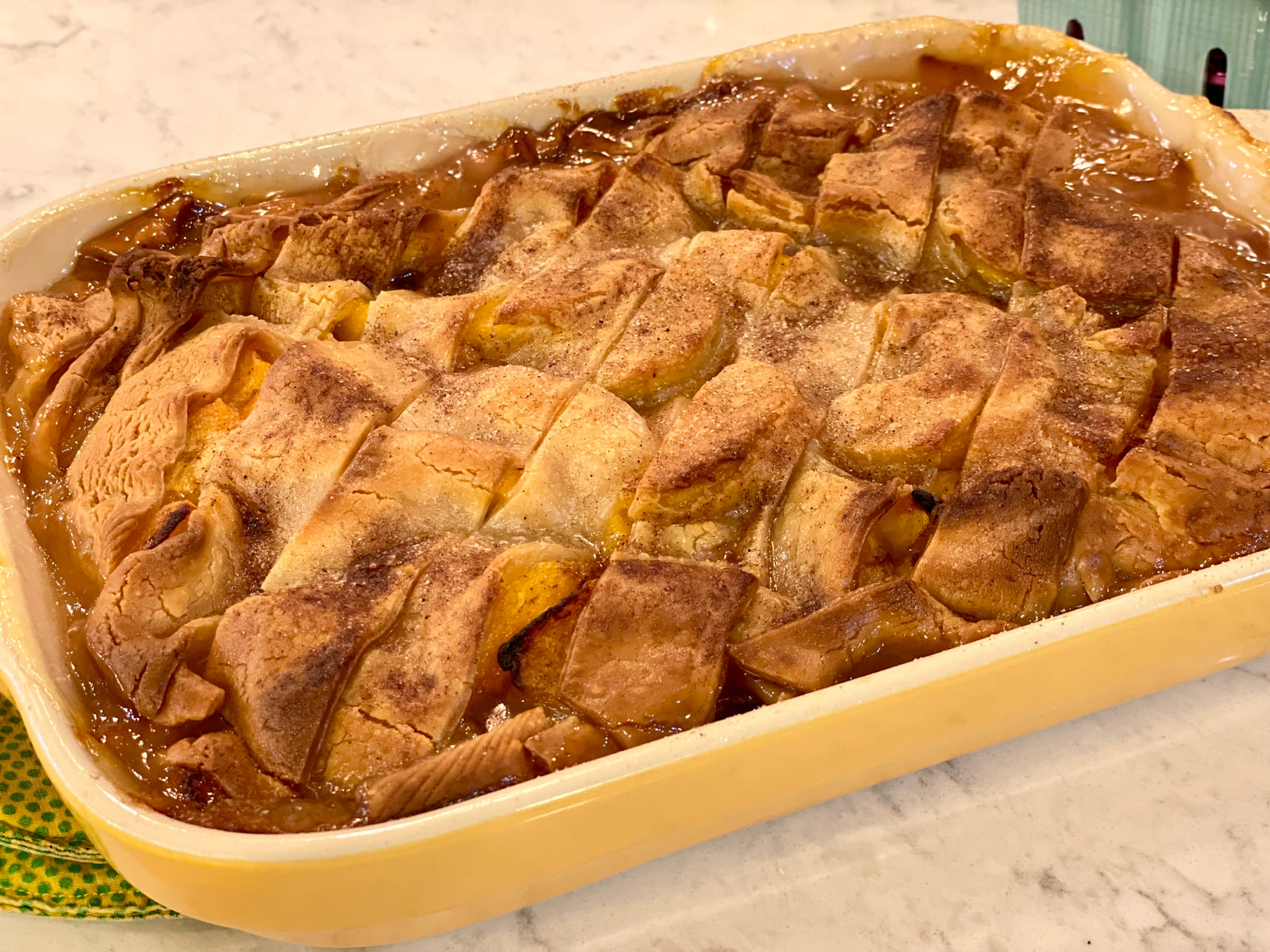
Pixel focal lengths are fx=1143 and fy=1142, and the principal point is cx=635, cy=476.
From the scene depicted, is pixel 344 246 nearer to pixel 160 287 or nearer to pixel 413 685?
pixel 160 287

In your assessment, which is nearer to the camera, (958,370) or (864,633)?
(864,633)

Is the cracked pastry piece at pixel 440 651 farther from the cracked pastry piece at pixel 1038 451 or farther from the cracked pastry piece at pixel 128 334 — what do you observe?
the cracked pastry piece at pixel 128 334


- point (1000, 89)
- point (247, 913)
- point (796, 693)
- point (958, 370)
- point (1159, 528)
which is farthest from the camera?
point (1000, 89)

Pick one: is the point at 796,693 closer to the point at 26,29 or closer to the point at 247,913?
the point at 247,913

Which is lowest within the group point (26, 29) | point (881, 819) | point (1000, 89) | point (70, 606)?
point (881, 819)

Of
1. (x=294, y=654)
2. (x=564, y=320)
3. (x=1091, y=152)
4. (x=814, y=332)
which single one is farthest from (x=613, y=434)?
(x=1091, y=152)

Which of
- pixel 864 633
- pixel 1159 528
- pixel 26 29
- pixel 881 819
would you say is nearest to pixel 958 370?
pixel 1159 528

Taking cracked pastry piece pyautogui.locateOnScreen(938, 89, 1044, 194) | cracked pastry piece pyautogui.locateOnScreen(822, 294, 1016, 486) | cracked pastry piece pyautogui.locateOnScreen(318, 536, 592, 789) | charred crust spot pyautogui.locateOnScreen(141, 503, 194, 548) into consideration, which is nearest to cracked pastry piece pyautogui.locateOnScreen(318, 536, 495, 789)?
cracked pastry piece pyautogui.locateOnScreen(318, 536, 592, 789)
